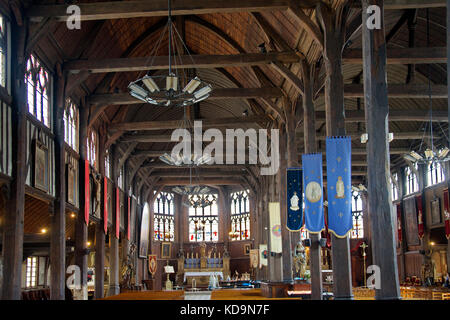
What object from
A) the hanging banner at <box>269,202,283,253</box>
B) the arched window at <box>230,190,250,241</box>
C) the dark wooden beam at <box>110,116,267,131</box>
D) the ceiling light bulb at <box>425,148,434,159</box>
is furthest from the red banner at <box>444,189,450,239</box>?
the arched window at <box>230,190,250,241</box>

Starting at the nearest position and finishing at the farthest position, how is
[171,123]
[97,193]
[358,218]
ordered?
1. [97,193]
2. [171,123]
3. [358,218]

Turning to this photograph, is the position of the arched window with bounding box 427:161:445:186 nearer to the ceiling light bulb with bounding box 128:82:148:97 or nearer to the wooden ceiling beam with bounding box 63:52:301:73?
the wooden ceiling beam with bounding box 63:52:301:73

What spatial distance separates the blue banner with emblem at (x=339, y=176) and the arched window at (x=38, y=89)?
9011 mm

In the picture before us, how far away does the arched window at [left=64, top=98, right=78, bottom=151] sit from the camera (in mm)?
20359

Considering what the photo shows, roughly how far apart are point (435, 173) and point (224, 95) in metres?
15.4

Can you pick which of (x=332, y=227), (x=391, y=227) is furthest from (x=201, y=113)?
(x=391, y=227)

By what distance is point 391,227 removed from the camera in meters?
Result: 10.4

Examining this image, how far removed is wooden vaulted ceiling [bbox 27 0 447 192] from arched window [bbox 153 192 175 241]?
52.7 feet

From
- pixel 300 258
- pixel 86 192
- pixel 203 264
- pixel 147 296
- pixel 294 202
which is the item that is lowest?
pixel 147 296

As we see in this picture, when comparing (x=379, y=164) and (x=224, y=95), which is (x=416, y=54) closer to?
(x=224, y=95)

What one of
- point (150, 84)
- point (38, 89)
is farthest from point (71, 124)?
point (150, 84)

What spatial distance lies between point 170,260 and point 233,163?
13.6m

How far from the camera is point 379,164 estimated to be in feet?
35.2

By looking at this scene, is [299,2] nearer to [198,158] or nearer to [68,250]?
[198,158]
